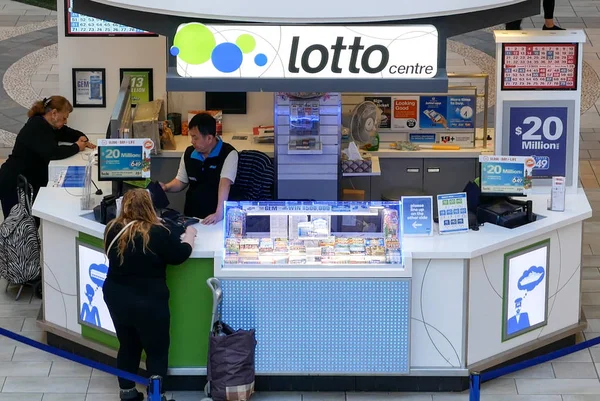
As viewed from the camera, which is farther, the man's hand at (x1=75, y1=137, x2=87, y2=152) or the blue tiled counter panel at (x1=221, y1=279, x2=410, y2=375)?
the man's hand at (x1=75, y1=137, x2=87, y2=152)

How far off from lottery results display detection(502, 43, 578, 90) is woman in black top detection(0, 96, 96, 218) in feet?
11.6

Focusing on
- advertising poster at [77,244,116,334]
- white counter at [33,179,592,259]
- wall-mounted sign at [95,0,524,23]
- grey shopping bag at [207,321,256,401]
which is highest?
wall-mounted sign at [95,0,524,23]

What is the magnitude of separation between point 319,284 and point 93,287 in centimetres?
157

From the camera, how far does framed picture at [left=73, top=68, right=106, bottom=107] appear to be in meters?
11.0

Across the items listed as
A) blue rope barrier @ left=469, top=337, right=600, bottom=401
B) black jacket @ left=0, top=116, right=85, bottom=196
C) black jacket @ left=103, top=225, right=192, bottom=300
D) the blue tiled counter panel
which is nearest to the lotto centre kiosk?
the blue tiled counter panel

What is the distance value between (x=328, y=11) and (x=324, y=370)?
2291 millimetres

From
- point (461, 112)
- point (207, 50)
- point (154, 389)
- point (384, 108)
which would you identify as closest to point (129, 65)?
point (384, 108)

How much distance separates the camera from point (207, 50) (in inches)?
314

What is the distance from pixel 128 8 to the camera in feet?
26.8

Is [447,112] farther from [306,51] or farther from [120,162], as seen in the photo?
[120,162]

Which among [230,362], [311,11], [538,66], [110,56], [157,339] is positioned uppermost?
[311,11]

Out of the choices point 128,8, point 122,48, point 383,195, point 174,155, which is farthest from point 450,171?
point 128,8

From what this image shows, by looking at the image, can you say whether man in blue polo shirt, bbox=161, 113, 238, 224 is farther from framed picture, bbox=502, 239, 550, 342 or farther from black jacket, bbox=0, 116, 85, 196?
framed picture, bbox=502, 239, 550, 342

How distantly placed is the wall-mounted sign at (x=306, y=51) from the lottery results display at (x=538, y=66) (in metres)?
1.29
